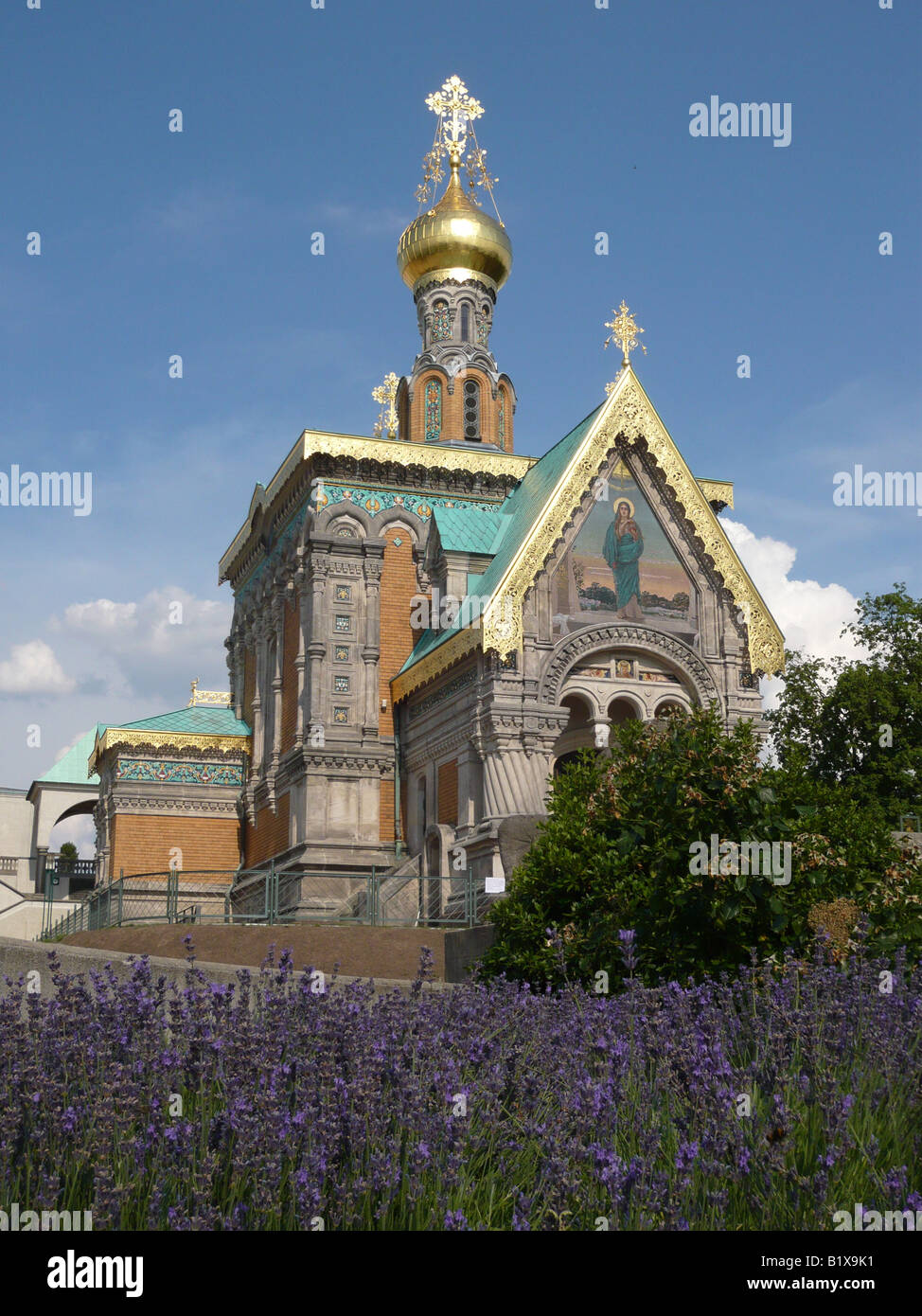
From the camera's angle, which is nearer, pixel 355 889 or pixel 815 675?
pixel 355 889

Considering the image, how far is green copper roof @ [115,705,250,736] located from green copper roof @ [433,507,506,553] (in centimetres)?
866

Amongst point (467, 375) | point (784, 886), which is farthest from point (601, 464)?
point (784, 886)

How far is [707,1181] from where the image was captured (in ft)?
16.2

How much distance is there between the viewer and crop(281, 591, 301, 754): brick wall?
30375 mm

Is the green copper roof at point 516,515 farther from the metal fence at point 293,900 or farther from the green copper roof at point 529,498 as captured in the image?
the metal fence at point 293,900

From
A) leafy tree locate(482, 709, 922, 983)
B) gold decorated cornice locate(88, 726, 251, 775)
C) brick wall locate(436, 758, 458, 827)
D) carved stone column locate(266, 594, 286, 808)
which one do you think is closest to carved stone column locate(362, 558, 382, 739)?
brick wall locate(436, 758, 458, 827)

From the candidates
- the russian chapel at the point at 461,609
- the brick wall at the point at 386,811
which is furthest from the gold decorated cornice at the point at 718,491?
the brick wall at the point at 386,811

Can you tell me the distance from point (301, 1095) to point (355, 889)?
72.3 feet

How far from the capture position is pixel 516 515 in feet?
96.6

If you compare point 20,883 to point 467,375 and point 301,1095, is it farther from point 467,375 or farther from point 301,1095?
point 301,1095

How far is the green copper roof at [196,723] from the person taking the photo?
33.8 meters

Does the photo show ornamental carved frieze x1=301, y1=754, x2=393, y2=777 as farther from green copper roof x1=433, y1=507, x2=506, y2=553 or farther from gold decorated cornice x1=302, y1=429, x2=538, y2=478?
gold decorated cornice x1=302, y1=429, x2=538, y2=478

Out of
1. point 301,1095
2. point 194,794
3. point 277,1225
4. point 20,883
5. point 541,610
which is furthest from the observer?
point 20,883

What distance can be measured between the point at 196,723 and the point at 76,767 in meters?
14.9
